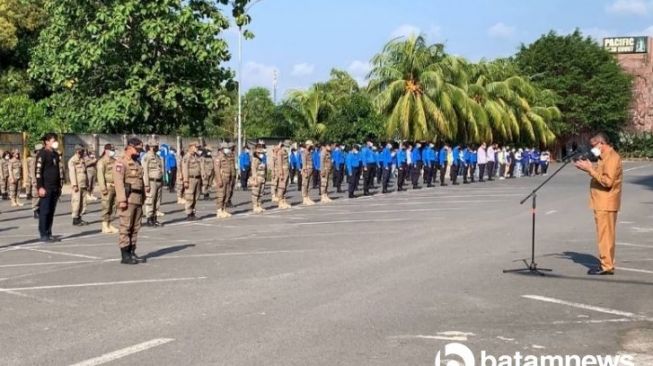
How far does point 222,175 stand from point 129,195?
7565 mm

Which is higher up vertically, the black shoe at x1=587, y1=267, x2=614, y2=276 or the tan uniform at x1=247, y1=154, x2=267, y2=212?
the tan uniform at x1=247, y1=154, x2=267, y2=212

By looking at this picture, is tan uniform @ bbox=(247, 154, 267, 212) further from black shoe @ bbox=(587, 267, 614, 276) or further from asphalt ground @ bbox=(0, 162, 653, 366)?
black shoe @ bbox=(587, 267, 614, 276)

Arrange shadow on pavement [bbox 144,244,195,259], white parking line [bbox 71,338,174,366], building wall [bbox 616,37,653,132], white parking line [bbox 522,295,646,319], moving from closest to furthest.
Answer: white parking line [bbox 71,338,174,366]
white parking line [bbox 522,295,646,319]
shadow on pavement [bbox 144,244,195,259]
building wall [bbox 616,37,653,132]

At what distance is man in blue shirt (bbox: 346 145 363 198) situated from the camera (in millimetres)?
26578

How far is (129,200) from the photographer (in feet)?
39.1

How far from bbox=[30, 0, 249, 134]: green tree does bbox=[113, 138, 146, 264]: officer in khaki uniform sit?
17.4m

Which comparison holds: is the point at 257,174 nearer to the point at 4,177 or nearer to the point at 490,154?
the point at 4,177

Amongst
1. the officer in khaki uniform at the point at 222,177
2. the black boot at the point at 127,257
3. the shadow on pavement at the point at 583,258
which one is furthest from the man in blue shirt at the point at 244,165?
the shadow on pavement at the point at 583,258

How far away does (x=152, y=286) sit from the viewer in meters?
9.84

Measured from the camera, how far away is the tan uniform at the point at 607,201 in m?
10.6

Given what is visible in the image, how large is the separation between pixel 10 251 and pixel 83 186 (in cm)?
426

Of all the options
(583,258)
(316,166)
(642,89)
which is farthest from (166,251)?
(642,89)

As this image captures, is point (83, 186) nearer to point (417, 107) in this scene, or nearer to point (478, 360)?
point (478, 360)

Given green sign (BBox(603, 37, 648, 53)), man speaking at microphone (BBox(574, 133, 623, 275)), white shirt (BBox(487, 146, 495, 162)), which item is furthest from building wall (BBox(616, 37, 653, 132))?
man speaking at microphone (BBox(574, 133, 623, 275))
